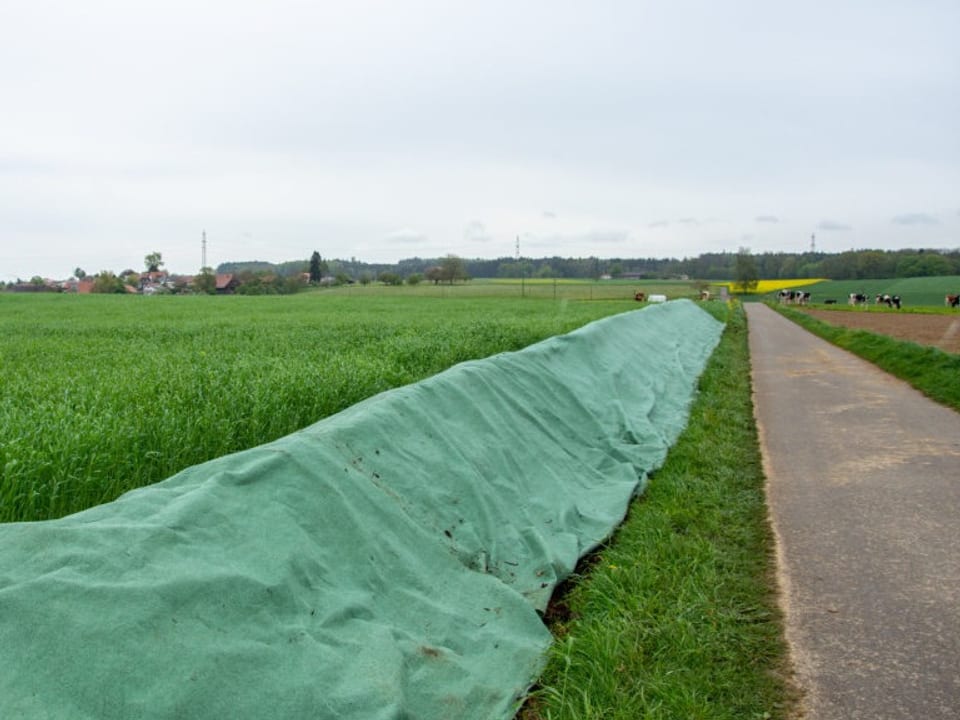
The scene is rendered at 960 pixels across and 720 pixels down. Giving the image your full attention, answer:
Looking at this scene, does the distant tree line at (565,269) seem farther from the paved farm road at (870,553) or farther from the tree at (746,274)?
the paved farm road at (870,553)

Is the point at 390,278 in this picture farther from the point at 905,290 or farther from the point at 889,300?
the point at 905,290

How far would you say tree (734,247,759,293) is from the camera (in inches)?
3868

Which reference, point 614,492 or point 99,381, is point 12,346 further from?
point 614,492

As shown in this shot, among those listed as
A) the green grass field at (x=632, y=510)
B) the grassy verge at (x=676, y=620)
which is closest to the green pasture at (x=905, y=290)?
the green grass field at (x=632, y=510)

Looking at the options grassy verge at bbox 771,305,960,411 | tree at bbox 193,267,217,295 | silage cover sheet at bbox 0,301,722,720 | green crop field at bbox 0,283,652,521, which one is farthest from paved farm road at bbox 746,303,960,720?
tree at bbox 193,267,217,295

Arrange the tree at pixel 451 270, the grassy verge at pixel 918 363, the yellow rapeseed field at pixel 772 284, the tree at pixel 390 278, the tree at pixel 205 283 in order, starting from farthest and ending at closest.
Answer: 1. the yellow rapeseed field at pixel 772 284
2. the tree at pixel 451 270
3. the tree at pixel 390 278
4. the tree at pixel 205 283
5. the grassy verge at pixel 918 363

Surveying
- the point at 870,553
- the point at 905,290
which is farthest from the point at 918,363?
the point at 905,290

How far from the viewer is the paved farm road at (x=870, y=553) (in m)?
3.06

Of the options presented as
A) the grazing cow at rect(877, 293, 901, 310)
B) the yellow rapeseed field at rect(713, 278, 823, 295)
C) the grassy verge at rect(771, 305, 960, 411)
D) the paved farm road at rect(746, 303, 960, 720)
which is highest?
the yellow rapeseed field at rect(713, 278, 823, 295)

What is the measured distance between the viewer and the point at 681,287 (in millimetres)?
89625

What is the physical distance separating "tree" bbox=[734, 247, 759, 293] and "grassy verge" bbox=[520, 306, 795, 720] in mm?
99202

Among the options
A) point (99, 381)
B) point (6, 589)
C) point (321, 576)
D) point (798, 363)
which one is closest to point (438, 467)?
point (321, 576)

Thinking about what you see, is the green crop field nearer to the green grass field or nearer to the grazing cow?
the green grass field

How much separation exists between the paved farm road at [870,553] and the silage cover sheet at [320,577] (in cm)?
121
